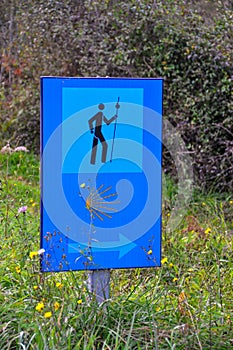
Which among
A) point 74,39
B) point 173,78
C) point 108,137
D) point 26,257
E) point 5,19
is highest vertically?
point 5,19

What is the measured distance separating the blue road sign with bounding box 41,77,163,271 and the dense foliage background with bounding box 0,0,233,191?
3.43 metres

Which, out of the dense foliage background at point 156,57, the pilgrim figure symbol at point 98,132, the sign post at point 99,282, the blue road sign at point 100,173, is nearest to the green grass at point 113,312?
the sign post at point 99,282

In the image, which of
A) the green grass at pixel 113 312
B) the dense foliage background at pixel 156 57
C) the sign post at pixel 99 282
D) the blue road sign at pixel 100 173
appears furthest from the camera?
the dense foliage background at pixel 156 57

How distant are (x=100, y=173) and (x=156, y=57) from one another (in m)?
4.53

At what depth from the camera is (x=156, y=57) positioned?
8117mm

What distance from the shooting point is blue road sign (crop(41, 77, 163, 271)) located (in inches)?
148

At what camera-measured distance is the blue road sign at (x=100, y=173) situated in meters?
3.75

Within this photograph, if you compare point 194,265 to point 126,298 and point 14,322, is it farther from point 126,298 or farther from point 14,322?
point 14,322

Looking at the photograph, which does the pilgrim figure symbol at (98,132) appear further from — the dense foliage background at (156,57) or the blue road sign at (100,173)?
the dense foliage background at (156,57)

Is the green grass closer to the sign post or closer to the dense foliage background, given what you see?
the sign post

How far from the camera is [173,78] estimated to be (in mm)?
8172

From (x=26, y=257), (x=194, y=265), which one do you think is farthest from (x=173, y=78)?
(x=26, y=257)

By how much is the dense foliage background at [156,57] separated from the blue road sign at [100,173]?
343 centimetres

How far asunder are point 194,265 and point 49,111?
180 cm
